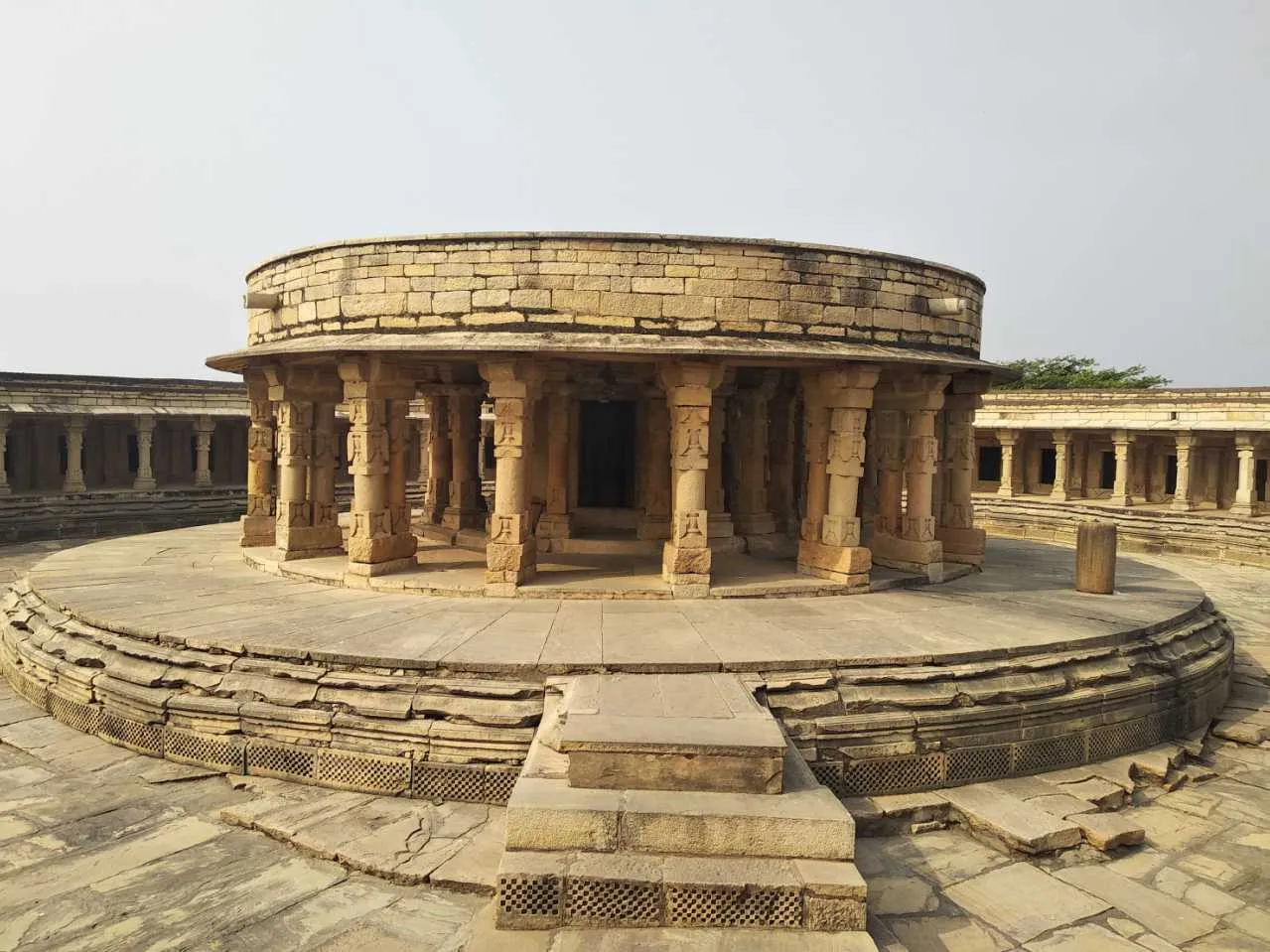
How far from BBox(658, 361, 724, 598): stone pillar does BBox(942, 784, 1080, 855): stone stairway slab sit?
12.1ft

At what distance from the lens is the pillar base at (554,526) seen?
11.8 meters

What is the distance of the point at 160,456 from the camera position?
2491 cm

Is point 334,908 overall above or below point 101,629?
below

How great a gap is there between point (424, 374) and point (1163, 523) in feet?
66.5

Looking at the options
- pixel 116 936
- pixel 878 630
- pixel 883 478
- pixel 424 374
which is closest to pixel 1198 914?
pixel 878 630

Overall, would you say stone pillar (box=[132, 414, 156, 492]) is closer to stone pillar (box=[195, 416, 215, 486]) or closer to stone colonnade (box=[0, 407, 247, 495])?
stone colonnade (box=[0, 407, 247, 495])

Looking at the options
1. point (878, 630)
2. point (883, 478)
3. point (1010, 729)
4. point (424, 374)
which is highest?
point (424, 374)

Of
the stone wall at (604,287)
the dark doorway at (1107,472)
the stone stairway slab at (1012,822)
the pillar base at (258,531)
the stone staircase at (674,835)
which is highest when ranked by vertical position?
the stone wall at (604,287)

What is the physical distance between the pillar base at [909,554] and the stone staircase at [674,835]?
240 inches

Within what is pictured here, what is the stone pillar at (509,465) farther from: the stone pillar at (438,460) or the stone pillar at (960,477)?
the stone pillar at (960,477)

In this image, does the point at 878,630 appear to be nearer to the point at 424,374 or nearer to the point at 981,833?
the point at 981,833

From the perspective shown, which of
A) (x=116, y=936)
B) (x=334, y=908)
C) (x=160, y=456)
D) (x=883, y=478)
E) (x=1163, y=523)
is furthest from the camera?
(x=160, y=456)

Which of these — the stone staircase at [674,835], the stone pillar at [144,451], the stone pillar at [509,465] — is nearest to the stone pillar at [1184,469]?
the stone pillar at [509,465]

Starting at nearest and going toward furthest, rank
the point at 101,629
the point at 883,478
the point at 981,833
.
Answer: the point at 981,833, the point at 101,629, the point at 883,478
